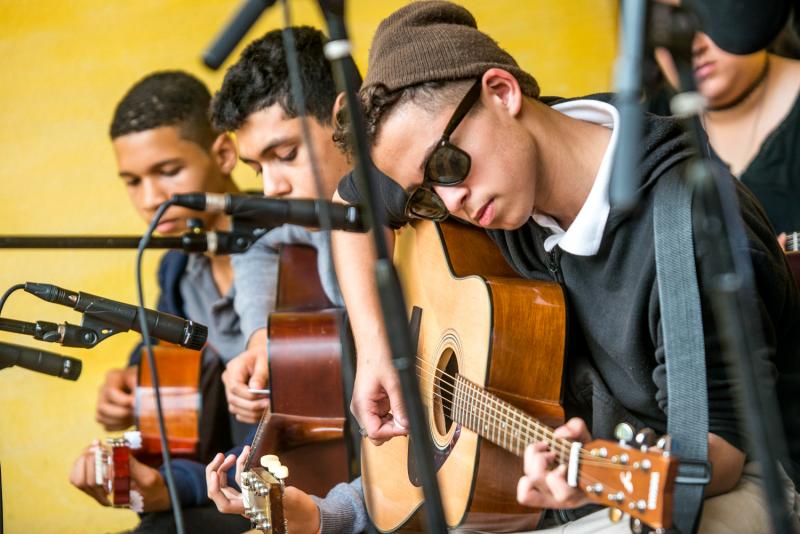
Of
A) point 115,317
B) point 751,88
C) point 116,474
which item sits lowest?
point 116,474

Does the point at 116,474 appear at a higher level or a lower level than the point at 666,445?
lower

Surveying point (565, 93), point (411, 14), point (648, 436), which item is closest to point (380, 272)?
point (648, 436)

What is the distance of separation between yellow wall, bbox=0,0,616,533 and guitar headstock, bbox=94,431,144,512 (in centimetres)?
120

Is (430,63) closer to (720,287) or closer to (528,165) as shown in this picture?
(528,165)

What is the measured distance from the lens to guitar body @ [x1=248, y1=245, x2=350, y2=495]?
213 cm

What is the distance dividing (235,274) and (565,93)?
1.37 metres

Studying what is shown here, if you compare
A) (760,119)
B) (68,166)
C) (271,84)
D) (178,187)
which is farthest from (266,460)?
(68,166)

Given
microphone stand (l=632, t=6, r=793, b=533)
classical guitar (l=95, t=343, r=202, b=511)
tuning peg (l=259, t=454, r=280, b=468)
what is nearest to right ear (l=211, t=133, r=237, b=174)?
classical guitar (l=95, t=343, r=202, b=511)

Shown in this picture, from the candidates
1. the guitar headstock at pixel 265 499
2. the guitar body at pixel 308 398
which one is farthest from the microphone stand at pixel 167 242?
the guitar body at pixel 308 398

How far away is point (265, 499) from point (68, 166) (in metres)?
2.30

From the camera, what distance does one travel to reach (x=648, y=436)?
4.37 ft

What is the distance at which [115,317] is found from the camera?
1.55 meters

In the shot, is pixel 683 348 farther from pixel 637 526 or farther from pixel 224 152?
pixel 224 152

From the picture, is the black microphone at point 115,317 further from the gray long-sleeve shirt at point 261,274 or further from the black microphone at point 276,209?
the gray long-sleeve shirt at point 261,274
